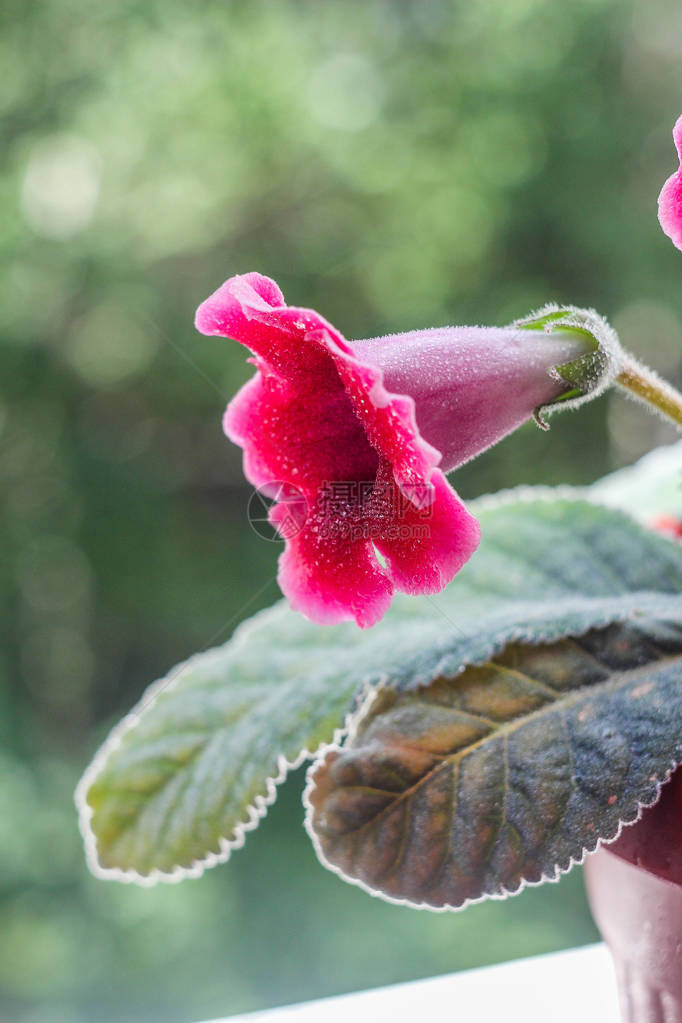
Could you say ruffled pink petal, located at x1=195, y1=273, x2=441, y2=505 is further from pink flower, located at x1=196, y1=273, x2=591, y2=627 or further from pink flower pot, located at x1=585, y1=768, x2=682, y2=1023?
pink flower pot, located at x1=585, y1=768, x2=682, y2=1023

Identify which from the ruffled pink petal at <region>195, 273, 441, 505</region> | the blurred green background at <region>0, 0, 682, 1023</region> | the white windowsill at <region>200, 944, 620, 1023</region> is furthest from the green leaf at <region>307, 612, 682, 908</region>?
the blurred green background at <region>0, 0, 682, 1023</region>

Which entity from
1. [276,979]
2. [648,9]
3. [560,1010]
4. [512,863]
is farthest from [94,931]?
[648,9]

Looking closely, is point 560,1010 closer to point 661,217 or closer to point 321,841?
point 321,841

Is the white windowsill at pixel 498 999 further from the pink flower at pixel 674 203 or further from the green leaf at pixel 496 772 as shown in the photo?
the pink flower at pixel 674 203

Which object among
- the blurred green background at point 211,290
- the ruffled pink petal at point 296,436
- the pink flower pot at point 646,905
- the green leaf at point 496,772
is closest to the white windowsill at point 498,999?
the pink flower pot at point 646,905

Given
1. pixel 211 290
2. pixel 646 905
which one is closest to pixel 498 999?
pixel 646 905

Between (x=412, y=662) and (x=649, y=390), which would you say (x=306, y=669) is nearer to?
(x=412, y=662)
